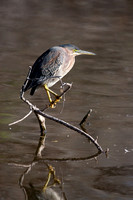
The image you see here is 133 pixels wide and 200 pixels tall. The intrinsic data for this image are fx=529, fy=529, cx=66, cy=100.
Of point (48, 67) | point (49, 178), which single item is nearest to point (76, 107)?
point (48, 67)

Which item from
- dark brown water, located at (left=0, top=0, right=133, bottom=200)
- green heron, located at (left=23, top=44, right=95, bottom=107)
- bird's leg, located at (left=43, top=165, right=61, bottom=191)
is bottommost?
dark brown water, located at (left=0, top=0, right=133, bottom=200)

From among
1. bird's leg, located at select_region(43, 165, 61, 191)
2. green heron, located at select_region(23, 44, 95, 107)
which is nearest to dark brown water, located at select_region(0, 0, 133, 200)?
bird's leg, located at select_region(43, 165, 61, 191)

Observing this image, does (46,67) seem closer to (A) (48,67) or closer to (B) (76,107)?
(A) (48,67)

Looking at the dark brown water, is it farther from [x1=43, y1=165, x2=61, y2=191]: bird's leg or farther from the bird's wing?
the bird's wing

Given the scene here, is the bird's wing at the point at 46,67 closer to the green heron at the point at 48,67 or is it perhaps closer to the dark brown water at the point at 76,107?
the green heron at the point at 48,67

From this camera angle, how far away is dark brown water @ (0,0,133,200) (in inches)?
228

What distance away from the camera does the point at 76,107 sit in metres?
8.87

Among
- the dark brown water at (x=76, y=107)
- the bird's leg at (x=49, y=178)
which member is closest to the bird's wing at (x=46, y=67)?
the dark brown water at (x=76, y=107)

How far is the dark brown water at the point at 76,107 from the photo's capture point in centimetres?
578

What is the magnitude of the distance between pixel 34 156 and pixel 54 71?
1209 millimetres

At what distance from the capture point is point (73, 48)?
7.21 m

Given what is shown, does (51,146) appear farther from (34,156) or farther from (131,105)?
(131,105)

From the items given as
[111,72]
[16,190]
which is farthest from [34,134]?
[111,72]

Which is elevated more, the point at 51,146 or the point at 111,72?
the point at 51,146
